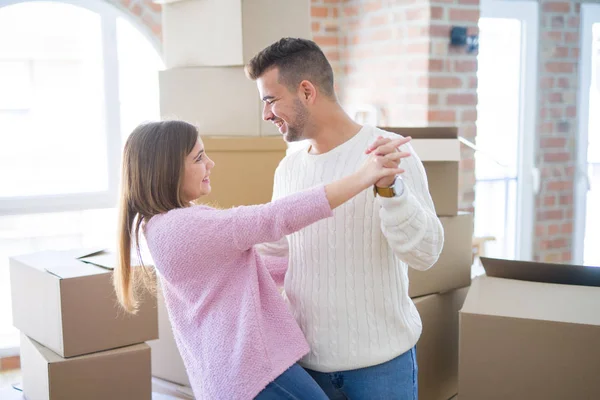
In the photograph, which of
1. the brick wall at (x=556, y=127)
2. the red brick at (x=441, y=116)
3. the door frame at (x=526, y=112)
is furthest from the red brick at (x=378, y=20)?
the brick wall at (x=556, y=127)

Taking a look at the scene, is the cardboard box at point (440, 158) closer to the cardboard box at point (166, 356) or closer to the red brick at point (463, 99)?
the cardboard box at point (166, 356)

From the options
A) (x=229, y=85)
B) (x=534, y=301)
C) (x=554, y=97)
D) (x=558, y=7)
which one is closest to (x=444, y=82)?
(x=554, y=97)

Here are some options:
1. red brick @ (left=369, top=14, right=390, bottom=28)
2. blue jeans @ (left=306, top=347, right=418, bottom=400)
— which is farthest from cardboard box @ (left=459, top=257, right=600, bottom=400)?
red brick @ (left=369, top=14, right=390, bottom=28)

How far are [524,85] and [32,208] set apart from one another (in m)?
2.64

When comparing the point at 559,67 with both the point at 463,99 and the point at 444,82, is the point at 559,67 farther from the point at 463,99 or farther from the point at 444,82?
the point at 444,82

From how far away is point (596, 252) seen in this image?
4.06m

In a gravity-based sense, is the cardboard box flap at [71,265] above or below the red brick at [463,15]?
below

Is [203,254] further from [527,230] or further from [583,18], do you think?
[583,18]

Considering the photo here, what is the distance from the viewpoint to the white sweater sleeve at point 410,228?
3.82 feet

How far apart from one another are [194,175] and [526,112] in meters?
2.74

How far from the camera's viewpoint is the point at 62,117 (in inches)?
115

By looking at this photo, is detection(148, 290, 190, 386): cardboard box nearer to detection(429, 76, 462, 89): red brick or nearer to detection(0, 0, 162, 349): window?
detection(0, 0, 162, 349): window

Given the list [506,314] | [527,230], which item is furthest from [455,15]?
[506,314]

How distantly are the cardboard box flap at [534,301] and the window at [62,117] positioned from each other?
191cm
